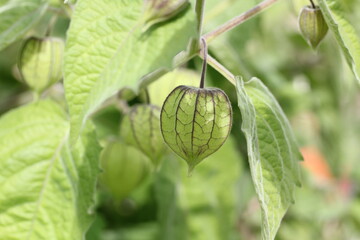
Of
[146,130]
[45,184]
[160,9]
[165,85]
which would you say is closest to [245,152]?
[165,85]

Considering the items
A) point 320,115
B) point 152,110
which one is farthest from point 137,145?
point 320,115

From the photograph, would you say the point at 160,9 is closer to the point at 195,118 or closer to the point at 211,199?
the point at 195,118

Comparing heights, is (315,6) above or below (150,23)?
below

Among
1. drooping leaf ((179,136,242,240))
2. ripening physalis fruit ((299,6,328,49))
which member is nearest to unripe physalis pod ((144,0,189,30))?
ripening physalis fruit ((299,6,328,49))

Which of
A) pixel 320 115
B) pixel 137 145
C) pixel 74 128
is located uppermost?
pixel 74 128

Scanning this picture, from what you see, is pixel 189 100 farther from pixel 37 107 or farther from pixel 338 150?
pixel 338 150
